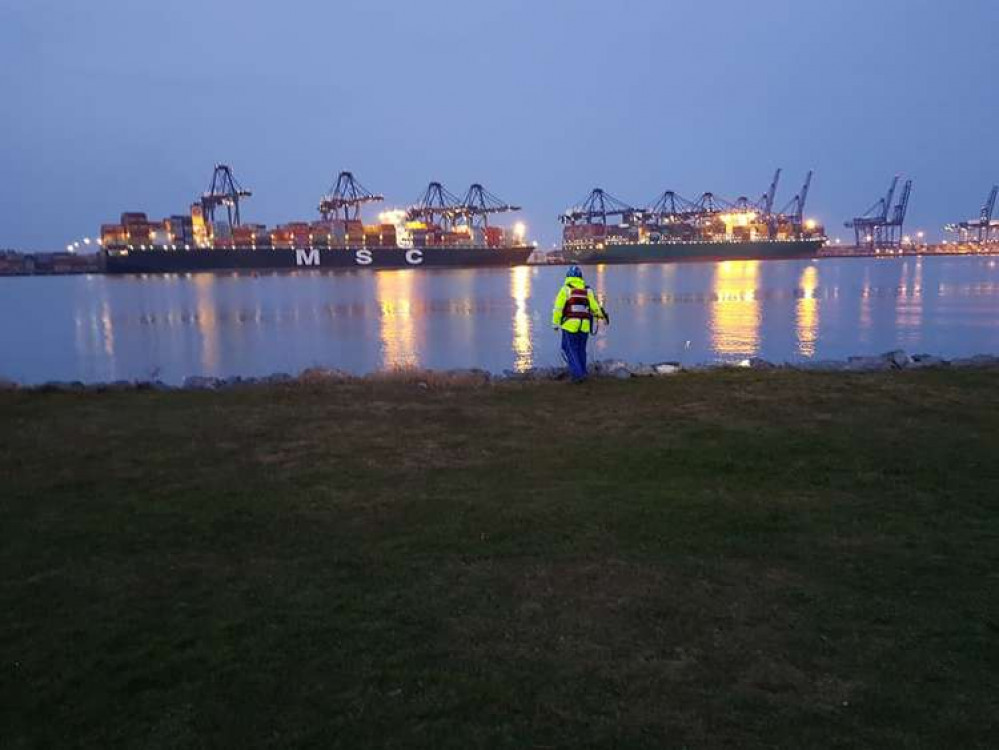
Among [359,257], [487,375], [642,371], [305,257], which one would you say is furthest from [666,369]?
[359,257]

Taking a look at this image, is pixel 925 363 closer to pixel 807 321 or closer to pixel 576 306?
pixel 576 306

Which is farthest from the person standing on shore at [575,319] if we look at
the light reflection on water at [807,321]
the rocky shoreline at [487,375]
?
the light reflection on water at [807,321]

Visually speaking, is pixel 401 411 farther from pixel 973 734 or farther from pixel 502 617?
pixel 973 734

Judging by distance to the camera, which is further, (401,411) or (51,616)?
(401,411)

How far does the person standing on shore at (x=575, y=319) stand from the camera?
12398 mm

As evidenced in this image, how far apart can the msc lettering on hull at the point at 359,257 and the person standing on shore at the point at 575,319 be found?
10871 centimetres

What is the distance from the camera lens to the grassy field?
3531mm

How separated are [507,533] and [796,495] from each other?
255 centimetres

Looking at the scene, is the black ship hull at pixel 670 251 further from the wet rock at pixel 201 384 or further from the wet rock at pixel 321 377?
the wet rock at pixel 201 384

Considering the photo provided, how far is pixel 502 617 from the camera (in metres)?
4.46

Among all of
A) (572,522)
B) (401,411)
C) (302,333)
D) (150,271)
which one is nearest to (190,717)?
(572,522)

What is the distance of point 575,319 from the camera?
12422 mm

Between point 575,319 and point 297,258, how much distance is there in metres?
110

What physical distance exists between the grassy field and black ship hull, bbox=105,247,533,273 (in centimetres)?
11141
